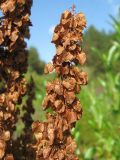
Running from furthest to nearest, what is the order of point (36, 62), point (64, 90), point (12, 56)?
point (36, 62) → point (12, 56) → point (64, 90)

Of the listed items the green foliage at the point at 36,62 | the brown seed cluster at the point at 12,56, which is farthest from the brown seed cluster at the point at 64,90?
the green foliage at the point at 36,62

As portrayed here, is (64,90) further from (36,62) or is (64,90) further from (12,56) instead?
(36,62)

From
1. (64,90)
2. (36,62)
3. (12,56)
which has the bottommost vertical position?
(64,90)

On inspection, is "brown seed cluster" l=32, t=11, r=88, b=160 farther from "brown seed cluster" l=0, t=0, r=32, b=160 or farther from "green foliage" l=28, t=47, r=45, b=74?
"green foliage" l=28, t=47, r=45, b=74

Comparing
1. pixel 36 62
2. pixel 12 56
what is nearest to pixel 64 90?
pixel 12 56

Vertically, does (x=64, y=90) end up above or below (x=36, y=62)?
below

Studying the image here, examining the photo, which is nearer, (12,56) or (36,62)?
(12,56)

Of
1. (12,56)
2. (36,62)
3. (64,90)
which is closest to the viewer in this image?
(64,90)
